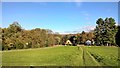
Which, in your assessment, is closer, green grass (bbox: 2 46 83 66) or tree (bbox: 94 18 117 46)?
green grass (bbox: 2 46 83 66)

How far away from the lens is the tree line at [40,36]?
62562mm

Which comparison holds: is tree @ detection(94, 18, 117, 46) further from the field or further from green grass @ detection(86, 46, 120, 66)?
the field

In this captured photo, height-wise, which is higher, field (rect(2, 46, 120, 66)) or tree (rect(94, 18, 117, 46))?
tree (rect(94, 18, 117, 46))

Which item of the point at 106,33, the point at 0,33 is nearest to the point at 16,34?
the point at 0,33

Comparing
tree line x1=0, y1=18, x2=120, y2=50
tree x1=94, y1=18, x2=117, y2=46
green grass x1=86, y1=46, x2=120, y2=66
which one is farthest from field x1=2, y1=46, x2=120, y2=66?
tree x1=94, y1=18, x2=117, y2=46

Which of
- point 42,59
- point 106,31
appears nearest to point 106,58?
point 42,59

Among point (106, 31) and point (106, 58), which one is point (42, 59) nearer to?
point (106, 58)

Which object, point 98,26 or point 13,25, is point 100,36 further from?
point 13,25

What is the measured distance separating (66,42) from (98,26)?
28895 millimetres

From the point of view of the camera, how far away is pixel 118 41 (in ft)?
270

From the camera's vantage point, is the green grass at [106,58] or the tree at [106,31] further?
the tree at [106,31]

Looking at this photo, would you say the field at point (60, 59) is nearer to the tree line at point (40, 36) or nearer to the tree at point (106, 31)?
the tree line at point (40, 36)

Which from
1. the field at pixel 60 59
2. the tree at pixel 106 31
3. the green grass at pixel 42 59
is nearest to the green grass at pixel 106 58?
the field at pixel 60 59

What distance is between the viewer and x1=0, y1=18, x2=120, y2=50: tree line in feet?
205
